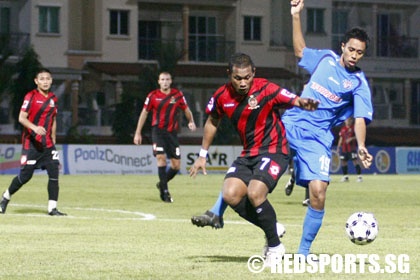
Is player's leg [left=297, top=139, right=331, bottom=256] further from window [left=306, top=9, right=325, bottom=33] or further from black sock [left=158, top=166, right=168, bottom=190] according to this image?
window [left=306, top=9, right=325, bottom=33]

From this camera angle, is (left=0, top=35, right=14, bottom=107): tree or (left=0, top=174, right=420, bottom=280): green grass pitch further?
(left=0, top=35, right=14, bottom=107): tree

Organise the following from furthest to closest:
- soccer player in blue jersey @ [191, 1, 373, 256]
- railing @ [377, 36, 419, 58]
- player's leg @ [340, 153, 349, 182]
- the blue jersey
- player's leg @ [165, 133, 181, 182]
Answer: railing @ [377, 36, 419, 58] → player's leg @ [340, 153, 349, 182] → player's leg @ [165, 133, 181, 182] → the blue jersey → soccer player in blue jersey @ [191, 1, 373, 256]

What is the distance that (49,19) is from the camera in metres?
69.9

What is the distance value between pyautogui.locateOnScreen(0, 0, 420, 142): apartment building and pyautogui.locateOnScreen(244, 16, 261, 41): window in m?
0.06

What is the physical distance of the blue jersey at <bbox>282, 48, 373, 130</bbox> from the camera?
498 inches

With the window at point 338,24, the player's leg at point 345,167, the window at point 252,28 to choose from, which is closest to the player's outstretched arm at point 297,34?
the player's leg at point 345,167

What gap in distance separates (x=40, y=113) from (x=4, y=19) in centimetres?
5137

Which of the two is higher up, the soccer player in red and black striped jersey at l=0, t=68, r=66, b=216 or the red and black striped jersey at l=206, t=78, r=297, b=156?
the red and black striped jersey at l=206, t=78, r=297, b=156

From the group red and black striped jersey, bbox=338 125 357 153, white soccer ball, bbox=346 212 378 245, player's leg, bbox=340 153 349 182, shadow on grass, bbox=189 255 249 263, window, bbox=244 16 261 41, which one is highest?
window, bbox=244 16 261 41

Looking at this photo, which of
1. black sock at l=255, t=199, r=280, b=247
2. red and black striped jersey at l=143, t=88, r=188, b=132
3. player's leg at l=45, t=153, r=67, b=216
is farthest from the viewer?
red and black striped jersey at l=143, t=88, r=188, b=132

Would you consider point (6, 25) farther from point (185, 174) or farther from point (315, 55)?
point (315, 55)

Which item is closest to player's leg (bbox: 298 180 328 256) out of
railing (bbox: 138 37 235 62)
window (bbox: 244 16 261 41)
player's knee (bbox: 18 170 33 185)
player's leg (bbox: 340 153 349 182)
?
player's knee (bbox: 18 170 33 185)

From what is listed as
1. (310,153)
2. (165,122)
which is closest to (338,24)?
(165,122)

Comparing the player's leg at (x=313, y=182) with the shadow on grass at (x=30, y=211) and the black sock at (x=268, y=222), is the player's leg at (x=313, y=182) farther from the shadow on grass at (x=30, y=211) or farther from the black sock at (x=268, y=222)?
the shadow on grass at (x=30, y=211)
